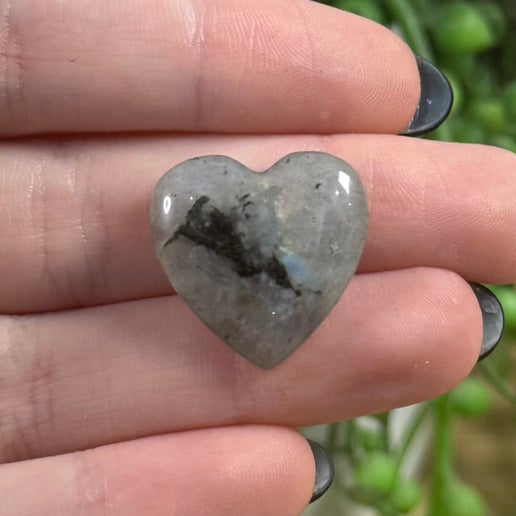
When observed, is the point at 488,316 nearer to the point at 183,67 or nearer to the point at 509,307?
the point at 509,307

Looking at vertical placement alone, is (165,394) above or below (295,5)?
below

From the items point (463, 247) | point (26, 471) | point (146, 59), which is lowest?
point (26, 471)

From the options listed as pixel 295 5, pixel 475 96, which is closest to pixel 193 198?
pixel 295 5

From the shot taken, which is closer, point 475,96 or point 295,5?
point 295,5

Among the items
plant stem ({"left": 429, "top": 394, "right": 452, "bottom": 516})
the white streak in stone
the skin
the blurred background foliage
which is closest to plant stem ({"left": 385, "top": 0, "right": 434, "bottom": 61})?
the blurred background foliage

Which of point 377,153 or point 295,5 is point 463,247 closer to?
point 377,153

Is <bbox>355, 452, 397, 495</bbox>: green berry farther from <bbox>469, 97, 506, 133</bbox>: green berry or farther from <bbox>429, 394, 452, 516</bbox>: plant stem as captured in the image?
<bbox>469, 97, 506, 133</bbox>: green berry

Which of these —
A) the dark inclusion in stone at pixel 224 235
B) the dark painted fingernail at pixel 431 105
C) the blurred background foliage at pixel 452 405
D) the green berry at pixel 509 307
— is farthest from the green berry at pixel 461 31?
the dark inclusion in stone at pixel 224 235
